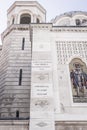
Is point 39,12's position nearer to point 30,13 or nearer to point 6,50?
point 30,13

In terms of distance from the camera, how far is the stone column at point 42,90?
930 centimetres

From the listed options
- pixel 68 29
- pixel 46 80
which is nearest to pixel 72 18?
pixel 68 29

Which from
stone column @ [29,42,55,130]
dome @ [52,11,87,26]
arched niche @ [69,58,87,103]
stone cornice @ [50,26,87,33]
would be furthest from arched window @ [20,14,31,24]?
arched niche @ [69,58,87,103]

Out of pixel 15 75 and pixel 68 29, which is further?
pixel 15 75

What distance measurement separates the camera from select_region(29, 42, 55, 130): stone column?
30.5 ft

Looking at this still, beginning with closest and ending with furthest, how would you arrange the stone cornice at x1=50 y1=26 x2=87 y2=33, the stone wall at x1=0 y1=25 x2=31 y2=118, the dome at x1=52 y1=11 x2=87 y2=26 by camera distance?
the stone cornice at x1=50 y1=26 x2=87 y2=33
the stone wall at x1=0 y1=25 x2=31 y2=118
the dome at x1=52 y1=11 x2=87 y2=26

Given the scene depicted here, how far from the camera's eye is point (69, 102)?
10305 millimetres

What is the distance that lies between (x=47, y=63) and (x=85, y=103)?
2622 mm

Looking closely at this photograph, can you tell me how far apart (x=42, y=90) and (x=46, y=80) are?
60 centimetres

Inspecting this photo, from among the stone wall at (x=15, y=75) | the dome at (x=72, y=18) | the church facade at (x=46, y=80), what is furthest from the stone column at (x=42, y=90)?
the dome at (x=72, y=18)

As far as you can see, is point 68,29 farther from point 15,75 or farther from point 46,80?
point 15,75

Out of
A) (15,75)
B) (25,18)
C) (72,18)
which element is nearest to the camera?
(15,75)

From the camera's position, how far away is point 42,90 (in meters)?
10.2

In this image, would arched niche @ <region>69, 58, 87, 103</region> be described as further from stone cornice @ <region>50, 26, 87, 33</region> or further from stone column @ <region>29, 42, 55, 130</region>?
stone cornice @ <region>50, 26, 87, 33</region>
